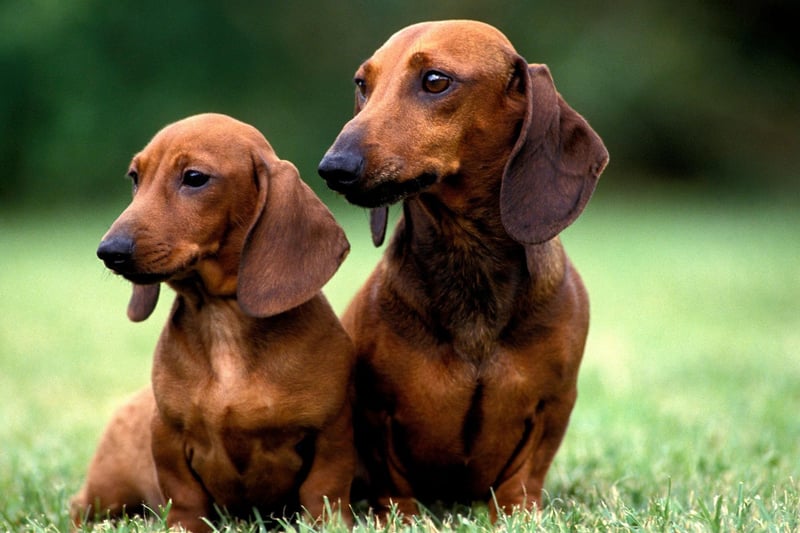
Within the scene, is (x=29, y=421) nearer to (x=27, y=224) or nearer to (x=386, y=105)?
(x=386, y=105)

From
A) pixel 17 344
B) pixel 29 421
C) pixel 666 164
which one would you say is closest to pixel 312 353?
pixel 29 421

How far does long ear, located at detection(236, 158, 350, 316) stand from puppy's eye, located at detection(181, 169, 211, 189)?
0.66ft

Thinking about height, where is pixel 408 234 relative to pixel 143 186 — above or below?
below

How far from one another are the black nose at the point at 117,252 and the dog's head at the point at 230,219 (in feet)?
0.27

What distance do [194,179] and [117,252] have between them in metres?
0.42

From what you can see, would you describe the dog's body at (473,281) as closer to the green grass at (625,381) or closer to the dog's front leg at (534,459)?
the dog's front leg at (534,459)

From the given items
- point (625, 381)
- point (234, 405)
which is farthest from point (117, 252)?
point (625, 381)

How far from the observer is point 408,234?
4.37 metres

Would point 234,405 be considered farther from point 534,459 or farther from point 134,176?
point 534,459

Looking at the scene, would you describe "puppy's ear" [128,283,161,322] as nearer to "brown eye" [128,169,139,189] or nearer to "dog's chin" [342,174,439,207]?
"brown eye" [128,169,139,189]

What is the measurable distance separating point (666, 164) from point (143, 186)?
68.5 ft

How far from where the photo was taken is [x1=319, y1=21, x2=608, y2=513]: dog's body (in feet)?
13.2

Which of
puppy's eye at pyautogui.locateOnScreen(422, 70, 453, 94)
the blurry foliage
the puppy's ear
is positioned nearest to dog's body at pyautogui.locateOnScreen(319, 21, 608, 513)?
puppy's eye at pyautogui.locateOnScreen(422, 70, 453, 94)

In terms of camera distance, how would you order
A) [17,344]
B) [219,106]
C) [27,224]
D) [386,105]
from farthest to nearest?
[219,106] → [27,224] → [17,344] → [386,105]
